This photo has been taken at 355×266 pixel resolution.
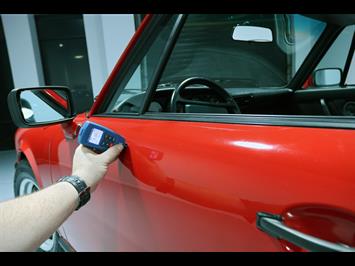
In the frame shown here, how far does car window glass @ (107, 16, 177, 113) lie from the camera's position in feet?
3.31

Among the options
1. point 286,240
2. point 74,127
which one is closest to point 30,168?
point 74,127

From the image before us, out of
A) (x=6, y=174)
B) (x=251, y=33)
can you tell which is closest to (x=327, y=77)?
(x=251, y=33)

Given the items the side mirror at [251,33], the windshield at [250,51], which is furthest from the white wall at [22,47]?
the side mirror at [251,33]

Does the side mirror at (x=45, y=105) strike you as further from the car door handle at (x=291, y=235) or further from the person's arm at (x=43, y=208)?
the car door handle at (x=291, y=235)

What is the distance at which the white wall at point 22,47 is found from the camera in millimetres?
5145

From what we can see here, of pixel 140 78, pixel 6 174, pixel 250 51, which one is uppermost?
pixel 250 51

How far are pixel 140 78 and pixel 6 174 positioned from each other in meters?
3.77

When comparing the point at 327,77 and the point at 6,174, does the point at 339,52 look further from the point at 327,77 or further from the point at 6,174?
the point at 6,174

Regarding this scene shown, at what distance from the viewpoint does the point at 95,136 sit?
98cm

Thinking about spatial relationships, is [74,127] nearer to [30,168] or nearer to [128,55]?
[128,55]

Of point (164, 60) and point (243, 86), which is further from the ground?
point (164, 60)

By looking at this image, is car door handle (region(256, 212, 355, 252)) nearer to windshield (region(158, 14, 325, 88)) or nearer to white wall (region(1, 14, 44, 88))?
windshield (region(158, 14, 325, 88))
